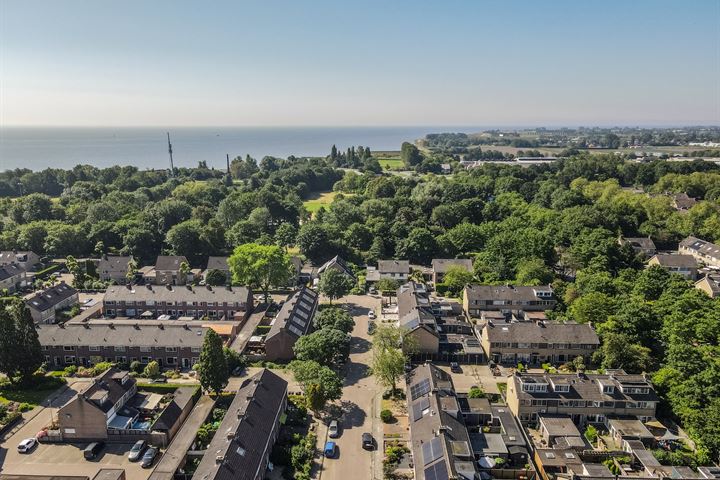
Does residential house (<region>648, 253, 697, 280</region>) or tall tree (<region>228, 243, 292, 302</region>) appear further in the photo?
residential house (<region>648, 253, 697, 280</region>)

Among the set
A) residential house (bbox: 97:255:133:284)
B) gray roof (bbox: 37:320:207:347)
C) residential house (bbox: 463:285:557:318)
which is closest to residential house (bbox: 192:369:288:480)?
gray roof (bbox: 37:320:207:347)

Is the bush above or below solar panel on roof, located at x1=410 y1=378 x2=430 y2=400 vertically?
below

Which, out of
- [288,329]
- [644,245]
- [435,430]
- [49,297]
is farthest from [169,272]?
[644,245]

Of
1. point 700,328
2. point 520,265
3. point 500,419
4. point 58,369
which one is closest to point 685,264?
point 520,265

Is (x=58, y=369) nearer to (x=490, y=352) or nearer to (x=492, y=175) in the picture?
(x=490, y=352)

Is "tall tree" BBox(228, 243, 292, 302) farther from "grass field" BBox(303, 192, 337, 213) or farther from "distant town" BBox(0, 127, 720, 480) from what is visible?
"grass field" BBox(303, 192, 337, 213)

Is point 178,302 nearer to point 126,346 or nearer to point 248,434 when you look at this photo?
point 126,346
